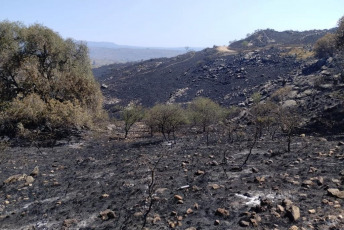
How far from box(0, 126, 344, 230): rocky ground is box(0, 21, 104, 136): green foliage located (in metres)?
7.50

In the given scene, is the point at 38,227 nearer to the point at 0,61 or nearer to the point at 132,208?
the point at 132,208

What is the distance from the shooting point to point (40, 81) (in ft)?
115

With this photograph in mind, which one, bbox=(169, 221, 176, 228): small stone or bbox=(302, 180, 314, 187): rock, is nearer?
bbox=(169, 221, 176, 228): small stone

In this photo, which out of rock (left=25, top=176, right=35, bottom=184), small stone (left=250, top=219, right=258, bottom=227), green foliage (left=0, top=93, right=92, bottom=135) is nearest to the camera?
small stone (left=250, top=219, right=258, bottom=227)

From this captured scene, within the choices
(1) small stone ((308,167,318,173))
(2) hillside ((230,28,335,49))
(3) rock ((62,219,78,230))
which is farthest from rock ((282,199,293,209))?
(2) hillside ((230,28,335,49))

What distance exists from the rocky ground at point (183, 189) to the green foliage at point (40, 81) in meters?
7.50

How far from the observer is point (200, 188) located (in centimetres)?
1513

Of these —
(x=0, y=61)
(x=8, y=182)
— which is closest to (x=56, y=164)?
(x=8, y=182)

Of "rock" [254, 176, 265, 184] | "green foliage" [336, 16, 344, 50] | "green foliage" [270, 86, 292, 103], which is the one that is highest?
"green foliage" [336, 16, 344, 50]

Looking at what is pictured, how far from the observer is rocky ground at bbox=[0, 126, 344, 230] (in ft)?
38.9

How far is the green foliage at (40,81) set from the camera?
32.1 meters

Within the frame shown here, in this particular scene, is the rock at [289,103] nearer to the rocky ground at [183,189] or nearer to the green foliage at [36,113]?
the rocky ground at [183,189]

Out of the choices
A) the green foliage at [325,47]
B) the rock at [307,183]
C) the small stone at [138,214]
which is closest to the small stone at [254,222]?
the rock at [307,183]

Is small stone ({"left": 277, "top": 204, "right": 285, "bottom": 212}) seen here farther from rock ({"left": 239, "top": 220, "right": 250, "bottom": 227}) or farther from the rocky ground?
rock ({"left": 239, "top": 220, "right": 250, "bottom": 227})
